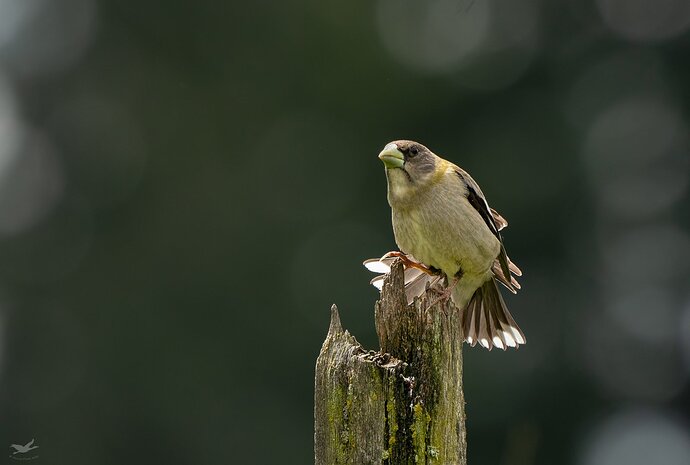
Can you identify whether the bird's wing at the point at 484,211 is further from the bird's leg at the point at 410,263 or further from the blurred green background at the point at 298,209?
the blurred green background at the point at 298,209

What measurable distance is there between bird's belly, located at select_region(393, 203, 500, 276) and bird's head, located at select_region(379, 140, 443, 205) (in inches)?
4.2

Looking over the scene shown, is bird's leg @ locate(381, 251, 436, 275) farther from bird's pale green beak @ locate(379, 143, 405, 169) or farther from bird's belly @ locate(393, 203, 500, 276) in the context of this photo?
bird's pale green beak @ locate(379, 143, 405, 169)

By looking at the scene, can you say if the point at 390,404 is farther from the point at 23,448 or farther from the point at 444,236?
the point at 23,448

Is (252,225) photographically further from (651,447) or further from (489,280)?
(489,280)

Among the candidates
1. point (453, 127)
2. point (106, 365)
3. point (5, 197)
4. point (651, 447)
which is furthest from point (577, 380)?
point (5, 197)

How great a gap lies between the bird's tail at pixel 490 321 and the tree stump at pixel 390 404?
2.36 meters

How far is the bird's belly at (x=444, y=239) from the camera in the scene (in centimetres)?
646

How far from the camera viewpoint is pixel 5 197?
20.5m

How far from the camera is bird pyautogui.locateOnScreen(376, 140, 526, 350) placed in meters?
6.47

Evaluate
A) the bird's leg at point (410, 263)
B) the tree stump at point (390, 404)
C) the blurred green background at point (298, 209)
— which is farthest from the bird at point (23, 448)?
the tree stump at point (390, 404)

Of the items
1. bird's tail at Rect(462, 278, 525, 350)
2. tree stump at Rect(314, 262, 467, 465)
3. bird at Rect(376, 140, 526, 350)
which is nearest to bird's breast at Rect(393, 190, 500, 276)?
bird at Rect(376, 140, 526, 350)

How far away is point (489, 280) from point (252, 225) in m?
11.9

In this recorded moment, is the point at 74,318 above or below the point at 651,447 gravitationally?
above

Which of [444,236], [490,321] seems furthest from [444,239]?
[490,321]
